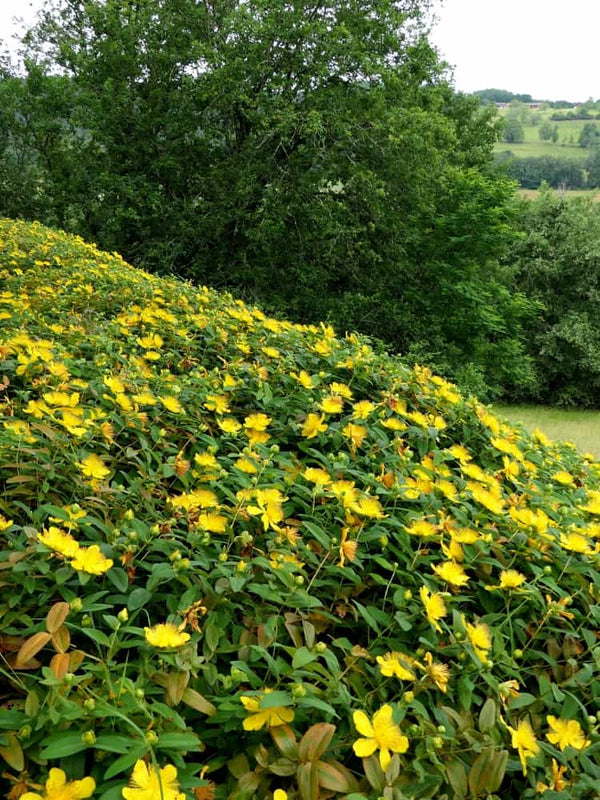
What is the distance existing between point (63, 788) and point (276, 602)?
38 cm

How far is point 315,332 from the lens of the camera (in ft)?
7.61

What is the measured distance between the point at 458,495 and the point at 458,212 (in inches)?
397

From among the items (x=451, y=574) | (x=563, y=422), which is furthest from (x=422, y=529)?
(x=563, y=422)

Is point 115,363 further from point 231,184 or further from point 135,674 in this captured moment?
point 231,184

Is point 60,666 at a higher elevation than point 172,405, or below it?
below

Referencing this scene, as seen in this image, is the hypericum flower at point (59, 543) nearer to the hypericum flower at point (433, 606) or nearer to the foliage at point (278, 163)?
the hypericum flower at point (433, 606)

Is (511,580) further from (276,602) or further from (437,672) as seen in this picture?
(276,602)

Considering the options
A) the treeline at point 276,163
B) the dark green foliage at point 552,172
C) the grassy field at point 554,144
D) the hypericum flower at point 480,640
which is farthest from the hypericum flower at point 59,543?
the grassy field at point 554,144

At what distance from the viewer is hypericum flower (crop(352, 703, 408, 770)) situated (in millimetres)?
745

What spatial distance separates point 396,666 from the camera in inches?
33.2

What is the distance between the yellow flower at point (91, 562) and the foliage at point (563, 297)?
16.0 m

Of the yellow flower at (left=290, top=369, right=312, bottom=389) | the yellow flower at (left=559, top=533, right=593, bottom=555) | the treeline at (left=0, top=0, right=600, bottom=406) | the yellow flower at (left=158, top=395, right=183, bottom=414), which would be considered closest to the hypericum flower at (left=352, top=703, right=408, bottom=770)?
A: the yellow flower at (left=559, top=533, right=593, bottom=555)

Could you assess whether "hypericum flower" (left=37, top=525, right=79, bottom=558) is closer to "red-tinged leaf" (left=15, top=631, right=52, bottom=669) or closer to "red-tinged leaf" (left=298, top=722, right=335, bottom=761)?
"red-tinged leaf" (left=15, top=631, right=52, bottom=669)

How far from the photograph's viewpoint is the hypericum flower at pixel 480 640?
89cm
